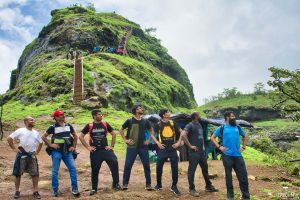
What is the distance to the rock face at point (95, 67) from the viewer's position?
37719 mm

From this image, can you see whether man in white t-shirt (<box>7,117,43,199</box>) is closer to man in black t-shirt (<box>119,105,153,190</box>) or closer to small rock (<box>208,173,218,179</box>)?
man in black t-shirt (<box>119,105,153,190</box>)

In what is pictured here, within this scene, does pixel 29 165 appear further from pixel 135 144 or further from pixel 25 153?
pixel 135 144

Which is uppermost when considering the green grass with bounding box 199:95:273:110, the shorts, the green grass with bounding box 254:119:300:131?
the green grass with bounding box 199:95:273:110

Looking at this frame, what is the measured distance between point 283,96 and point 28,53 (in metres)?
57.5

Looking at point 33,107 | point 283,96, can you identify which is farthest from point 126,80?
point 283,96

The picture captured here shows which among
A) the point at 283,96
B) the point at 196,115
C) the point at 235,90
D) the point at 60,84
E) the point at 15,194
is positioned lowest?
the point at 15,194

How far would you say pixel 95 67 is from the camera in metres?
42.3

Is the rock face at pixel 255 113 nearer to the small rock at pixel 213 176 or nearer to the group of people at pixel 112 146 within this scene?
the small rock at pixel 213 176

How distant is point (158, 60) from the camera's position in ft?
248

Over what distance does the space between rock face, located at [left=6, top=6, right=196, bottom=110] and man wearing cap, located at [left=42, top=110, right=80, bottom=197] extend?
24.7 m

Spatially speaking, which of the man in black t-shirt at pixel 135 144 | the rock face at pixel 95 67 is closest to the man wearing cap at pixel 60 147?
the man in black t-shirt at pixel 135 144

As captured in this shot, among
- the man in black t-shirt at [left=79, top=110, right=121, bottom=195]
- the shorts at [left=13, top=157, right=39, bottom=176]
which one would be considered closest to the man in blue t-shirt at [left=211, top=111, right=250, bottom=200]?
the man in black t-shirt at [left=79, top=110, right=121, bottom=195]

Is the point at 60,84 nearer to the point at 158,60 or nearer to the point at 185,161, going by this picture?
the point at 185,161

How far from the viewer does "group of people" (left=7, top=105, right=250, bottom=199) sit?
27.6ft
